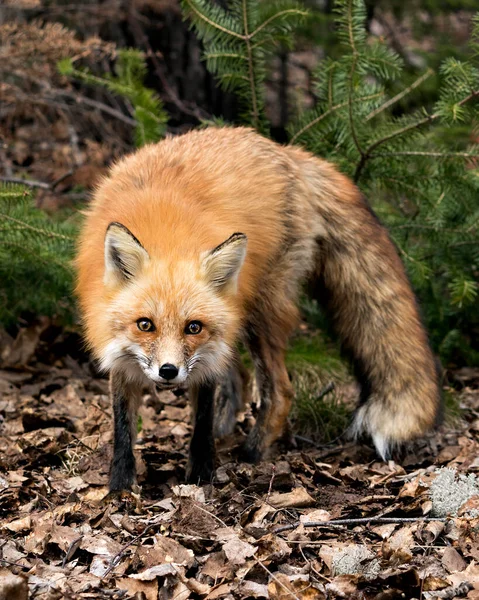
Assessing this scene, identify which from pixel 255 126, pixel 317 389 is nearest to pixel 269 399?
pixel 317 389

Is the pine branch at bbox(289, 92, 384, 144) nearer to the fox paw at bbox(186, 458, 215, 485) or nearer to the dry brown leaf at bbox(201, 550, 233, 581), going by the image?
the fox paw at bbox(186, 458, 215, 485)

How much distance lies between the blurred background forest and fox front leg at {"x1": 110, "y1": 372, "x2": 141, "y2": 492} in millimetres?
1308

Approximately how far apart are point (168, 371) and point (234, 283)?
0.65m

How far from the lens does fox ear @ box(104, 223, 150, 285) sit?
3416 mm

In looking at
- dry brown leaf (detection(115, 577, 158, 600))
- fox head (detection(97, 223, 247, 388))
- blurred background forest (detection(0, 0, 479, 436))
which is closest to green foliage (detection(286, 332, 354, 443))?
blurred background forest (detection(0, 0, 479, 436))

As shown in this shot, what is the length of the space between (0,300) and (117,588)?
9.80 feet

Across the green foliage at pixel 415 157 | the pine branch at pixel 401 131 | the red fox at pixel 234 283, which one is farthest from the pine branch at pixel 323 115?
the red fox at pixel 234 283

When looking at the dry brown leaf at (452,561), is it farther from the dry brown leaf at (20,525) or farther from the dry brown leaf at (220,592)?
the dry brown leaf at (20,525)

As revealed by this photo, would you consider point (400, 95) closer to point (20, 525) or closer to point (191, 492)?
point (191, 492)

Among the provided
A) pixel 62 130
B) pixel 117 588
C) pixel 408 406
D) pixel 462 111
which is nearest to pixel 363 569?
pixel 117 588

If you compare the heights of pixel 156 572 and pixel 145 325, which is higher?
pixel 145 325

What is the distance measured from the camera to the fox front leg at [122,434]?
12.7 feet

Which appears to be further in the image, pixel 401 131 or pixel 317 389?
pixel 317 389

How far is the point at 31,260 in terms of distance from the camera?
4973 millimetres
